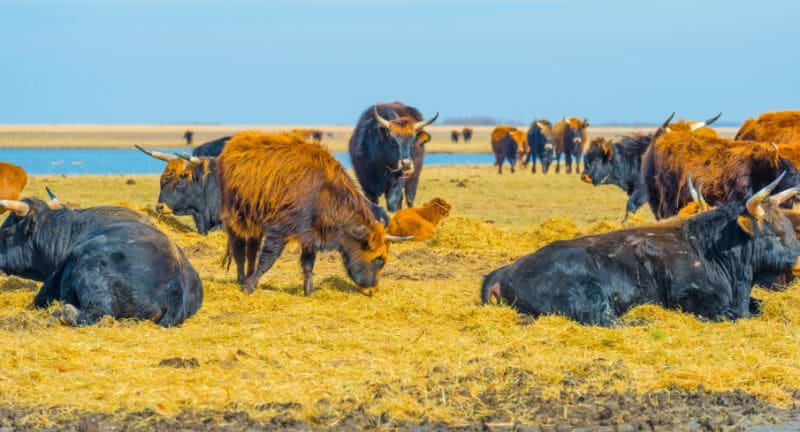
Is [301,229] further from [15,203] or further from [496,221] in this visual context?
[496,221]

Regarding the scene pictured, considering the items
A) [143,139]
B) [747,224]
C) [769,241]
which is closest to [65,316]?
[747,224]

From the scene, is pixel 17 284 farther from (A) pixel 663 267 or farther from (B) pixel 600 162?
(B) pixel 600 162

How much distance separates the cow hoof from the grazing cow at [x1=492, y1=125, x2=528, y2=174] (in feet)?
102

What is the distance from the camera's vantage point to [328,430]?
5.54 metres

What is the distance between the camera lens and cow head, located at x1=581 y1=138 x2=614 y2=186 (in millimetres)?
16734

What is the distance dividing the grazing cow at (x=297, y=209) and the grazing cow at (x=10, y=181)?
8.35m

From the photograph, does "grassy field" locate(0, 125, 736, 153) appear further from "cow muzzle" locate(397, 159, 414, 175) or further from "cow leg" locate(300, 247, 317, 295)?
"cow leg" locate(300, 247, 317, 295)

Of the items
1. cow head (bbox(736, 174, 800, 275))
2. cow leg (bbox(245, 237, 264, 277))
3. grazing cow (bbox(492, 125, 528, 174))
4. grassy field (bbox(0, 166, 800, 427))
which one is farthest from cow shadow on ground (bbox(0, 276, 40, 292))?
grazing cow (bbox(492, 125, 528, 174))

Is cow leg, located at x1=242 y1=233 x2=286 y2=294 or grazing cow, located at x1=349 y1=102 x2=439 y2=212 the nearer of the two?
cow leg, located at x1=242 y1=233 x2=286 y2=294

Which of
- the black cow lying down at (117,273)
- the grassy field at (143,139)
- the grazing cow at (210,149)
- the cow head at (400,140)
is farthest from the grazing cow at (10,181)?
the grassy field at (143,139)

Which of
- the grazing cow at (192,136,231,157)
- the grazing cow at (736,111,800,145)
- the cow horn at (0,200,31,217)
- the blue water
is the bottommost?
the blue water

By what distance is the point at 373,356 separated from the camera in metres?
7.18

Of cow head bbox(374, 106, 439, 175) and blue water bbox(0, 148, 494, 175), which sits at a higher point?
cow head bbox(374, 106, 439, 175)

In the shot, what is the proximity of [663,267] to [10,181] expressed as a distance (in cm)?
1212
